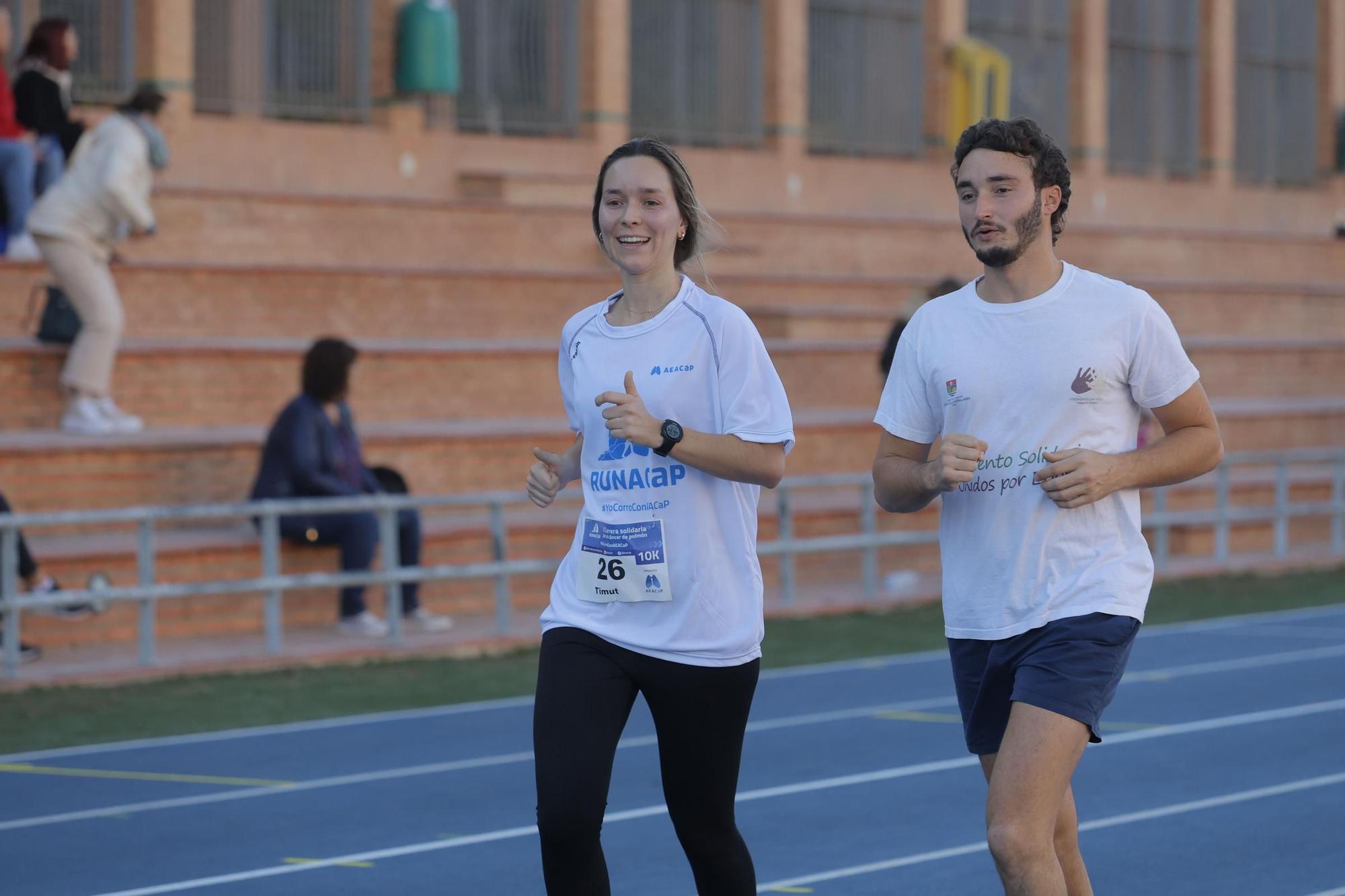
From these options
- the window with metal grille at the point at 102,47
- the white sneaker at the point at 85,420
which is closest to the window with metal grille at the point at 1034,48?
the window with metal grille at the point at 102,47

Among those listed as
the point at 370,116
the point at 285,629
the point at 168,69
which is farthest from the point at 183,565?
the point at 370,116

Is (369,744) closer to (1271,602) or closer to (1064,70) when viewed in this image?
(1271,602)

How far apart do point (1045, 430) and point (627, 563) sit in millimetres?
1045

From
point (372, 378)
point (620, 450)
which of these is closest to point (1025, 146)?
point (620, 450)

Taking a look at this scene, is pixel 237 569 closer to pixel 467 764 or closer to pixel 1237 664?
pixel 467 764

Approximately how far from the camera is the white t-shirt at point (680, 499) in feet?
18.0

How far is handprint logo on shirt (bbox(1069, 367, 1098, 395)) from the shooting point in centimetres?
544

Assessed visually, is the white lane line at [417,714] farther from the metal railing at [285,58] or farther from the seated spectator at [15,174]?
the metal railing at [285,58]

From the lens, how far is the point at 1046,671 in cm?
533

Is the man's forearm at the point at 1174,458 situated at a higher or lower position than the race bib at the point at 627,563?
higher

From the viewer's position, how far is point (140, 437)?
52.4 feet

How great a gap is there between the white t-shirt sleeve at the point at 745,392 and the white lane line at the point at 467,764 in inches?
181

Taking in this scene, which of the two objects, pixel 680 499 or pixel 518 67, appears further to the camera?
pixel 518 67

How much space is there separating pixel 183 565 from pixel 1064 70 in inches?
795
